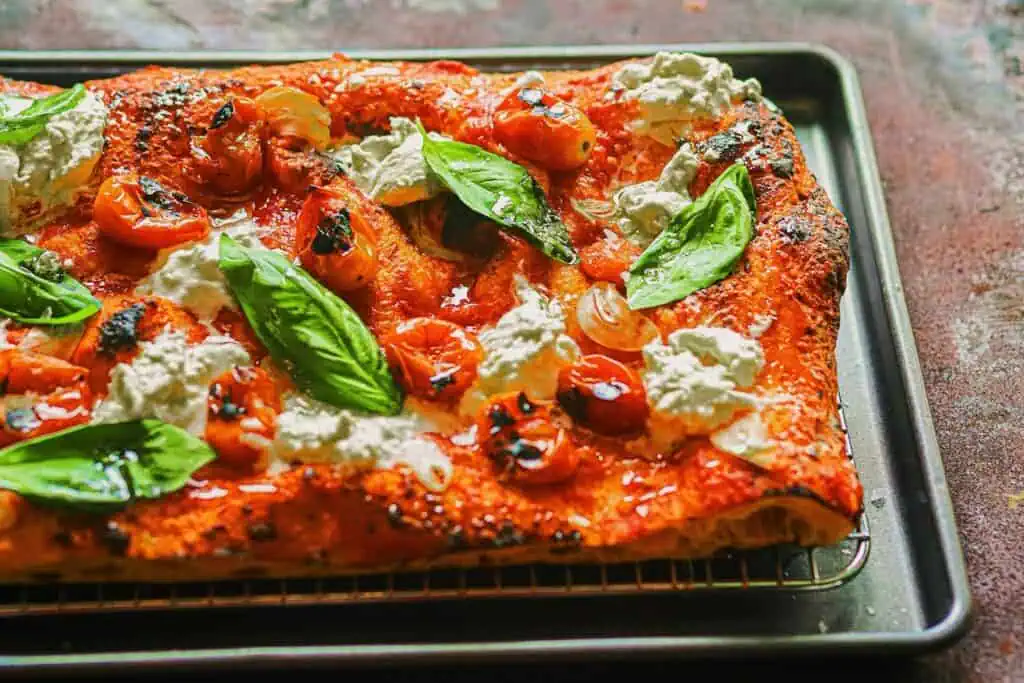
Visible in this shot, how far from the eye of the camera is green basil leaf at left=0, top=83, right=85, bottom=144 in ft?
11.1

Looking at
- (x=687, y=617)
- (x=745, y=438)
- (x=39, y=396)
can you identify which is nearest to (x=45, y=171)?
(x=39, y=396)

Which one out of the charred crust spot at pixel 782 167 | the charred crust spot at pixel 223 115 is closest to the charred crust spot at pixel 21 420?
the charred crust spot at pixel 223 115

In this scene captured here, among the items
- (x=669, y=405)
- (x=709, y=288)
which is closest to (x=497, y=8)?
(x=709, y=288)

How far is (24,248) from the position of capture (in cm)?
330

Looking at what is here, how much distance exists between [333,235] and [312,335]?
1.14ft

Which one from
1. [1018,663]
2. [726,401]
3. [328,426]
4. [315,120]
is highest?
[315,120]

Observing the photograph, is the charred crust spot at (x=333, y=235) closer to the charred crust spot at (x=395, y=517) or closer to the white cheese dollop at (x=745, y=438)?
the charred crust spot at (x=395, y=517)

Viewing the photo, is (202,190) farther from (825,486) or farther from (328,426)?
(825,486)

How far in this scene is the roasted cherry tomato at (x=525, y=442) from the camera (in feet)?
9.65

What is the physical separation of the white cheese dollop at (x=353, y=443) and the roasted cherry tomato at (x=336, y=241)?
1.36ft

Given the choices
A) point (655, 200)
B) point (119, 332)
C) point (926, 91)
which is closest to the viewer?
point (119, 332)

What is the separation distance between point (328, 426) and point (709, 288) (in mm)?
1196

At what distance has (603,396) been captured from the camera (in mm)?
3010

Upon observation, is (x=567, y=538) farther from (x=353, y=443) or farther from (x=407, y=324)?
(x=407, y=324)
